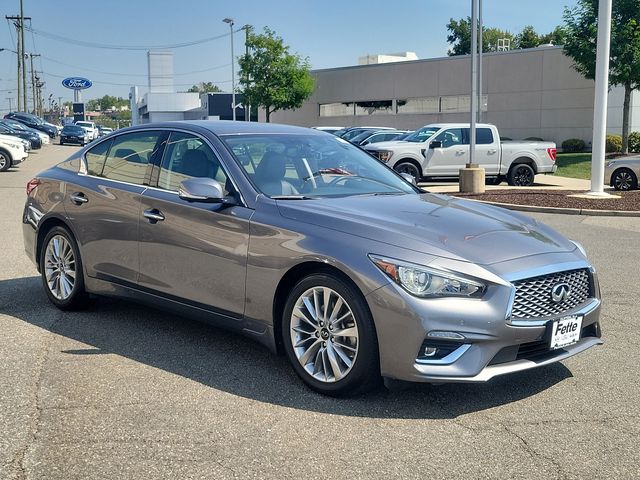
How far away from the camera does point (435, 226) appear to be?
4695 mm

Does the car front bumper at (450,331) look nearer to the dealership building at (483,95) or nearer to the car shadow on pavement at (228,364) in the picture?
the car shadow on pavement at (228,364)

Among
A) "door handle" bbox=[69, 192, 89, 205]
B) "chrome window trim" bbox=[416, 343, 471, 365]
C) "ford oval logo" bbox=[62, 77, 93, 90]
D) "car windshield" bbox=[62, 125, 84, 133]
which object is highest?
"ford oval logo" bbox=[62, 77, 93, 90]

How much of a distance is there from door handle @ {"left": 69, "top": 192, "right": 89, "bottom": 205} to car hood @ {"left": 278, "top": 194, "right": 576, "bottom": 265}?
216 cm

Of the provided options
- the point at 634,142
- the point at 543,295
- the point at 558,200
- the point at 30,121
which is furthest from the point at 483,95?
the point at 543,295

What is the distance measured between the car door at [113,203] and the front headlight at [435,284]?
97.1 inches

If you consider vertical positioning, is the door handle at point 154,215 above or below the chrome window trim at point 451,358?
above

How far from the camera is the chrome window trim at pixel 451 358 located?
4.19m

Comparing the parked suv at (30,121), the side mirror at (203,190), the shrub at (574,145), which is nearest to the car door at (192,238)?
the side mirror at (203,190)

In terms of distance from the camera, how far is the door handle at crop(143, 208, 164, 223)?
5645mm

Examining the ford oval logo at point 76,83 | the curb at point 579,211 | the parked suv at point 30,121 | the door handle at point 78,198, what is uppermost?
the ford oval logo at point 76,83

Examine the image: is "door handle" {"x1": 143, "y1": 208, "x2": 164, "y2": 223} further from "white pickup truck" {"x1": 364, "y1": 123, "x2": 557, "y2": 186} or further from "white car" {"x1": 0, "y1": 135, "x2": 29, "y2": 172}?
"white car" {"x1": 0, "y1": 135, "x2": 29, "y2": 172}

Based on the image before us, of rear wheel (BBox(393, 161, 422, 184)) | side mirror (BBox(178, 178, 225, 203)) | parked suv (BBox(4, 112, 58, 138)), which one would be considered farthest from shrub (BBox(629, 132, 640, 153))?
parked suv (BBox(4, 112, 58, 138))

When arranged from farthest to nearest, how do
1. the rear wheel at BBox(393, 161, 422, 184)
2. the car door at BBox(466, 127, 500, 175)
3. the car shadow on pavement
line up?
the car door at BBox(466, 127, 500, 175), the rear wheel at BBox(393, 161, 422, 184), the car shadow on pavement

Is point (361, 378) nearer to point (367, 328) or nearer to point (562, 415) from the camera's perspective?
point (367, 328)
